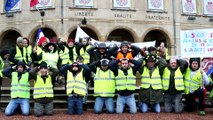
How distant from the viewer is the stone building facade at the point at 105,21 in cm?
2462

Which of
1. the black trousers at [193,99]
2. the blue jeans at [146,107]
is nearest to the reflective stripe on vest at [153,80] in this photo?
the blue jeans at [146,107]

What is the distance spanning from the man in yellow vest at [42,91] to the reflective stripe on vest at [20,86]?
25 centimetres

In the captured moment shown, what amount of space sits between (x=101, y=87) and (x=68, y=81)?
3.31ft

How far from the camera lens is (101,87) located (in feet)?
33.4

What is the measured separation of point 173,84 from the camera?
10398 millimetres

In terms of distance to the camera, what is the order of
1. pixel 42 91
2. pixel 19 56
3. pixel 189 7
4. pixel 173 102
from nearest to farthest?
1. pixel 42 91
2. pixel 173 102
3. pixel 19 56
4. pixel 189 7

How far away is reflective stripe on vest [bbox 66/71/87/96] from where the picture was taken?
9.94 metres

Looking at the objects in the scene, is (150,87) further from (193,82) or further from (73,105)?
(73,105)

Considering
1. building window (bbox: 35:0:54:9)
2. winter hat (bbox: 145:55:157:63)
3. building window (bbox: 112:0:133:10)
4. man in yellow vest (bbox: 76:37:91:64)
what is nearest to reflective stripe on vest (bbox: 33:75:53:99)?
man in yellow vest (bbox: 76:37:91:64)

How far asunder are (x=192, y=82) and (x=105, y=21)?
15.6m

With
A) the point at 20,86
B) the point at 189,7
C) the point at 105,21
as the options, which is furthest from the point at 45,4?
the point at 20,86

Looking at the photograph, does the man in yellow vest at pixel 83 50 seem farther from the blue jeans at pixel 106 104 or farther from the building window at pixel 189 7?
the building window at pixel 189 7

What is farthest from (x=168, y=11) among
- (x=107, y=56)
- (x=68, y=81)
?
(x=68, y=81)

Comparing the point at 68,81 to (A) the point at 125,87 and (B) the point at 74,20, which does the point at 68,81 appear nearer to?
(A) the point at 125,87
